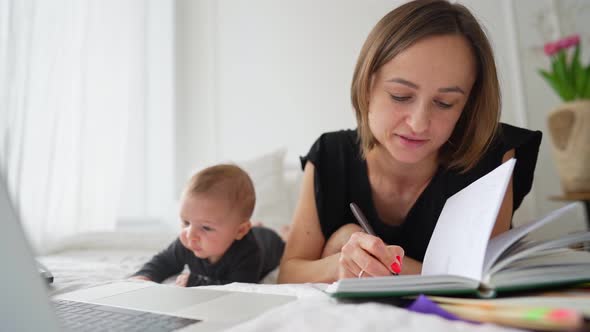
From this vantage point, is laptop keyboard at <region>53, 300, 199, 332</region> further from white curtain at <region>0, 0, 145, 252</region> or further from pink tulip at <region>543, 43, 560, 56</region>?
pink tulip at <region>543, 43, 560, 56</region>

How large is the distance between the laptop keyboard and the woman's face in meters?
0.56

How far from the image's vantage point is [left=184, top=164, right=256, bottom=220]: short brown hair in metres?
1.03

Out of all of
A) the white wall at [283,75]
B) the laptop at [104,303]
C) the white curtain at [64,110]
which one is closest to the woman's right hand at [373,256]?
the laptop at [104,303]

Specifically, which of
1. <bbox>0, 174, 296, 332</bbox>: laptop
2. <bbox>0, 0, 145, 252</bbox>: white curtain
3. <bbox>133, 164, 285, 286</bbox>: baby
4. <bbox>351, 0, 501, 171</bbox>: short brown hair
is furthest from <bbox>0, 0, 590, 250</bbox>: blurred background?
<bbox>0, 174, 296, 332</bbox>: laptop

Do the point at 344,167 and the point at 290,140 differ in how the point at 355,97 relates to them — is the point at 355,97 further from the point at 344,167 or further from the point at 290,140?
the point at 290,140

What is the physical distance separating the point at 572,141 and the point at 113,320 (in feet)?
6.03

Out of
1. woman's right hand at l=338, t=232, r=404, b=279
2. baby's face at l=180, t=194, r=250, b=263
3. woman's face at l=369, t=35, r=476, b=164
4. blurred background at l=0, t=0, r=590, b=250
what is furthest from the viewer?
blurred background at l=0, t=0, r=590, b=250

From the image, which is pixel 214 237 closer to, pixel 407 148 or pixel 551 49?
pixel 407 148

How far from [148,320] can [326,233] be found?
617 millimetres

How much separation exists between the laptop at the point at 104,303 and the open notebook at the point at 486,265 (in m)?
0.14

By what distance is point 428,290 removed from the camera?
464 mm

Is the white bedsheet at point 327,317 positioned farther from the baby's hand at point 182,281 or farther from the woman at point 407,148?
the baby's hand at point 182,281

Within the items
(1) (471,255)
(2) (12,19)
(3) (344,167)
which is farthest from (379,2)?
(1) (471,255)

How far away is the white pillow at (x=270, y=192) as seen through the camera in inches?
70.5
